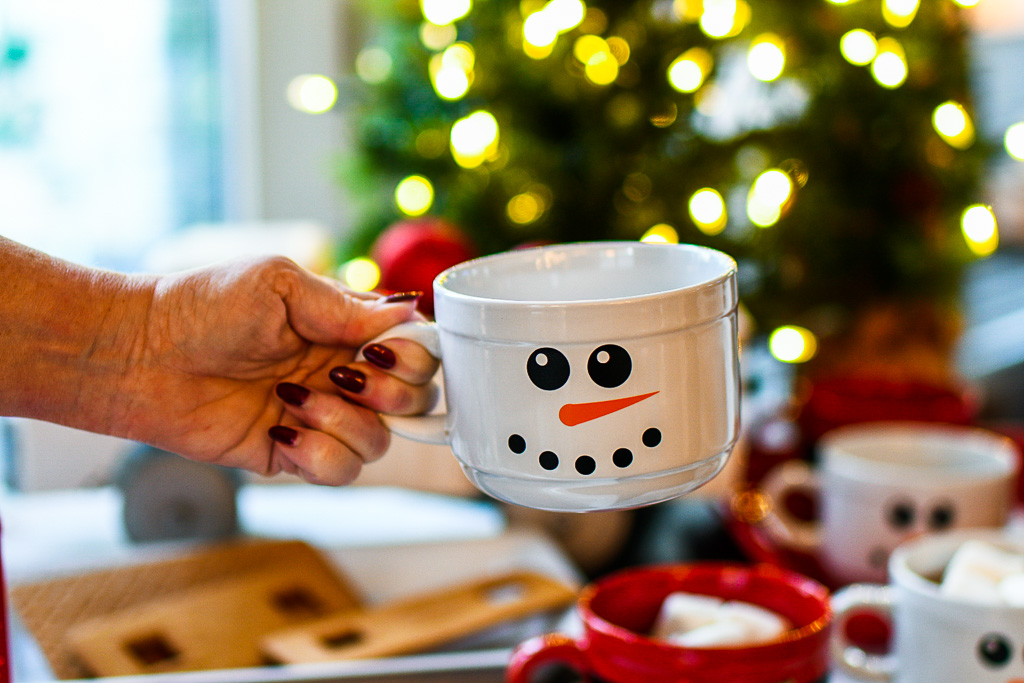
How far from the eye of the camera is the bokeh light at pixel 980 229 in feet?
4.44

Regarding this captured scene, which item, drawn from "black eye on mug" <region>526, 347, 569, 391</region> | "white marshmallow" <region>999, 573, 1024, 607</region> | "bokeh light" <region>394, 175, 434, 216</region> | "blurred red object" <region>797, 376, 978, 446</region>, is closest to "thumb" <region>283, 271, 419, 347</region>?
"black eye on mug" <region>526, 347, 569, 391</region>

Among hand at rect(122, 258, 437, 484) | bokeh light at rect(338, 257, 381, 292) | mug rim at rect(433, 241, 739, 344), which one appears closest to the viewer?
mug rim at rect(433, 241, 739, 344)

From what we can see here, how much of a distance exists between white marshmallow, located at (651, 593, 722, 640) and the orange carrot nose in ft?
0.76

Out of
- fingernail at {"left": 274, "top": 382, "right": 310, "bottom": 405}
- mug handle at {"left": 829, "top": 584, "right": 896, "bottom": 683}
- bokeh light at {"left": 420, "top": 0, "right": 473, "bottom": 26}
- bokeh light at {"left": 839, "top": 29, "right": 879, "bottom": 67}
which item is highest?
bokeh light at {"left": 420, "top": 0, "right": 473, "bottom": 26}

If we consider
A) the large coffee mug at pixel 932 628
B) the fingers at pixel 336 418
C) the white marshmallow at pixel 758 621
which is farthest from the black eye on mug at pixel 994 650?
the fingers at pixel 336 418

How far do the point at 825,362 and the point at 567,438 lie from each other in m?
1.31

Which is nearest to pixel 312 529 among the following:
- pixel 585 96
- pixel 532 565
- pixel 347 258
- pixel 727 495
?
pixel 532 565

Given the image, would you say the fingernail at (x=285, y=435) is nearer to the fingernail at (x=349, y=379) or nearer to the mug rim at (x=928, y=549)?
the fingernail at (x=349, y=379)

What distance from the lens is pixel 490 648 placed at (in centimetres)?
72

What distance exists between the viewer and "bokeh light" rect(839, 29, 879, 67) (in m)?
1.31

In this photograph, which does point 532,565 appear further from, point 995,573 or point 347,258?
point 347,258

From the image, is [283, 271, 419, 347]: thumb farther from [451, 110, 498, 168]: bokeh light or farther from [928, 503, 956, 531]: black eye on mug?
[451, 110, 498, 168]: bokeh light

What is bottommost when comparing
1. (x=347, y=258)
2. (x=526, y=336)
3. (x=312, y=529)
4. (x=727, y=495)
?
(x=312, y=529)

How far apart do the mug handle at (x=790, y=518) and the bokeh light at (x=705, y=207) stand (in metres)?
0.59
